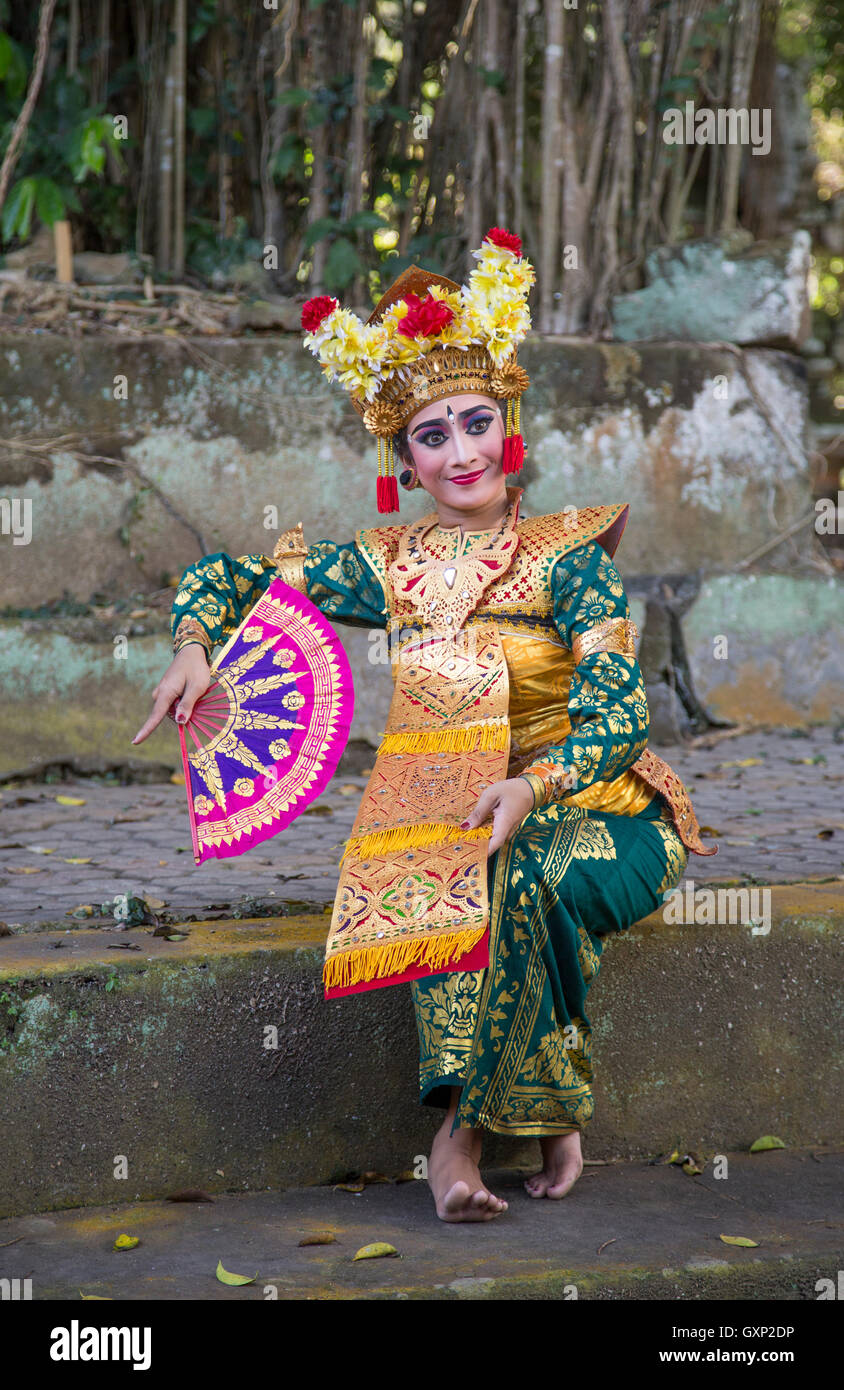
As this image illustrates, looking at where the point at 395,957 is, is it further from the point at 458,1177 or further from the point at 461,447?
the point at 461,447

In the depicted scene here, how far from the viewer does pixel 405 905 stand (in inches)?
86.7

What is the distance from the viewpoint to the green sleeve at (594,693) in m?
2.27

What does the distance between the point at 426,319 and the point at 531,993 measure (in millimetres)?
1282

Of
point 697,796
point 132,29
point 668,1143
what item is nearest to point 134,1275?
point 668,1143

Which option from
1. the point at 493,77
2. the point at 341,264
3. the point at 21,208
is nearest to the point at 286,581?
the point at 341,264

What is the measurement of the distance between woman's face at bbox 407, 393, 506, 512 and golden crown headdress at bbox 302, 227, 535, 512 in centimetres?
3

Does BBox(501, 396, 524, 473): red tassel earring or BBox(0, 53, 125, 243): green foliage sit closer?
BBox(501, 396, 524, 473): red tassel earring

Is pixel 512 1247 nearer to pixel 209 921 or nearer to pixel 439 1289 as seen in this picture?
pixel 439 1289

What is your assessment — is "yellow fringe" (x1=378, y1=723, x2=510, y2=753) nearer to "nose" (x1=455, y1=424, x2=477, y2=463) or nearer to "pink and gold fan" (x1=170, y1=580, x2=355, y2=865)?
"pink and gold fan" (x1=170, y1=580, x2=355, y2=865)

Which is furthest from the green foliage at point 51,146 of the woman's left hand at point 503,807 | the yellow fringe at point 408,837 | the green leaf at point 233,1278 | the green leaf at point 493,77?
the green leaf at point 233,1278

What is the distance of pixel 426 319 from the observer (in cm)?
260

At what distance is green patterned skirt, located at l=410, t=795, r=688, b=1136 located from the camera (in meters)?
2.26

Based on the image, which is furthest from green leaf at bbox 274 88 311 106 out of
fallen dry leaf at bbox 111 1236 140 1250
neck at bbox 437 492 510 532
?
fallen dry leaf at bbox 111 1236 140 1250

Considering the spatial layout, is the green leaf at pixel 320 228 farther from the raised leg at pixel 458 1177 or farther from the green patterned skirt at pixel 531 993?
the raised leg at pixel 458 1177
